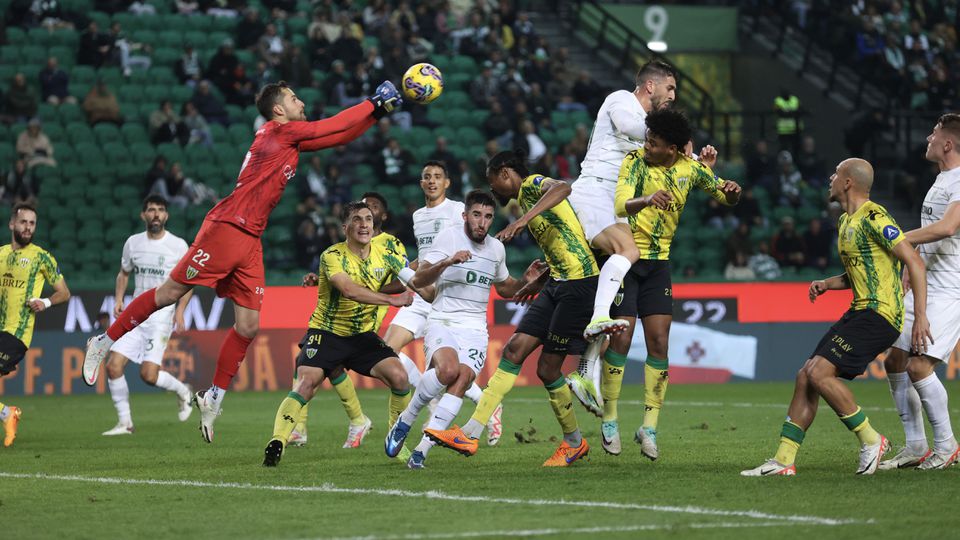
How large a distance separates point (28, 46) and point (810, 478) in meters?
19.0

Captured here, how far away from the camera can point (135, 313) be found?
1103 centimetres

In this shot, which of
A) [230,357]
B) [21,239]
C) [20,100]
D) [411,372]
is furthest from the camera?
[20,100]

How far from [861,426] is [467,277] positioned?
10.7 ft

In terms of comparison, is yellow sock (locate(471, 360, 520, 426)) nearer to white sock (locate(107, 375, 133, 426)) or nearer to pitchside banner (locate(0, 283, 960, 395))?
white sock (locate(107, 375, 133, 426))

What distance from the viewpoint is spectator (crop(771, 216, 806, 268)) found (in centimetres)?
2386

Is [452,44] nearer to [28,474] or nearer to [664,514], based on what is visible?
[28,474]

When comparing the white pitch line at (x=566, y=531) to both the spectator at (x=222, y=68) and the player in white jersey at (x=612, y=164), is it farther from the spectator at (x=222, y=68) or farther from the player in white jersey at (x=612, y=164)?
the spectator at (x=222, y=68)

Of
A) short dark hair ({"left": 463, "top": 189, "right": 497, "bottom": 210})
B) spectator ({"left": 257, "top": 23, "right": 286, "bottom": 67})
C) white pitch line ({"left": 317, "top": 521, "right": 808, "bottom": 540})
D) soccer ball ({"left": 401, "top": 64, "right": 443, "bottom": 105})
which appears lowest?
white pitch line ({"left": 317, "top": 521, "right": 808, "bottom": 540})

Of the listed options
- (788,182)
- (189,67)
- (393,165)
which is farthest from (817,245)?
(189,67)

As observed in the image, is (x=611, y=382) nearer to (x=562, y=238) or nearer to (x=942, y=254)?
(x=562, y=238)

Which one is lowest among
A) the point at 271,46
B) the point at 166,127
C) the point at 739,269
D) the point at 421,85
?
the point at 739,269

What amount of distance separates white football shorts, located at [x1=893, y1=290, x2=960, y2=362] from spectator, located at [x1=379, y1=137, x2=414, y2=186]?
46.6 ft

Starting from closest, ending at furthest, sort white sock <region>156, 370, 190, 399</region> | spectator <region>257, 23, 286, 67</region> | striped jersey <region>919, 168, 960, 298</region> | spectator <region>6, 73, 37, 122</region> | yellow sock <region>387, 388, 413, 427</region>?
striped jersey <region>919, 168, 960, 298</region>
yellow sock <region>387, 388, 413, 427</region>
white sock <region>156, 370, 190, 399</region>
spectator <region>6, 73, 37, 122</region>
spectator <region>257, 23, 286, 67</region>

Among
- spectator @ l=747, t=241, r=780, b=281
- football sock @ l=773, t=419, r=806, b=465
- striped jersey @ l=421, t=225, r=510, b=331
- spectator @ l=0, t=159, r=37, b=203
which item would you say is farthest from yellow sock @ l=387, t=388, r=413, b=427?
spectator @ l=747, t=241, r=780, b=281
